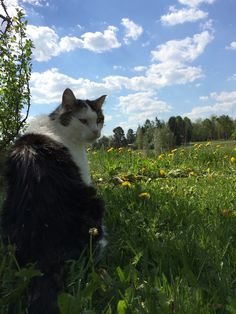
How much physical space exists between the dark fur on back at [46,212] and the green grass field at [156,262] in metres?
0.09

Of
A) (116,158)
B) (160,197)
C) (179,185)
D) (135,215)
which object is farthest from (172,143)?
(135,215)

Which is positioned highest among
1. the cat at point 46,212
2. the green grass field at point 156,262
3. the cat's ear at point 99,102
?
the cat's ear at point 99,102

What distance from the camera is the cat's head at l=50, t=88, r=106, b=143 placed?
3.38 m

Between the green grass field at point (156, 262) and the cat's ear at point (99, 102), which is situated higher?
the cat's ear at point (99, 102)

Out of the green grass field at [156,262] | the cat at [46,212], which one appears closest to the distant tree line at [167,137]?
the green grass field at [156,262]

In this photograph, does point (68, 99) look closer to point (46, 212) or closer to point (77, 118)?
point (77, 118)

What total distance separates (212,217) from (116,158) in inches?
174

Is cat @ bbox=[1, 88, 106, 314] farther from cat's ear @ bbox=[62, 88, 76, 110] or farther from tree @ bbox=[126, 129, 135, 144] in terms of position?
tree @ bbox=[126, 129, 135, 144]

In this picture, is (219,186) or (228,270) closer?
(228,270)

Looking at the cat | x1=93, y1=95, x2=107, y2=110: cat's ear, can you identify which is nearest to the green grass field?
the cat

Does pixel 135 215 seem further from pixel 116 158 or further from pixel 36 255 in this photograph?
pixel 116 158

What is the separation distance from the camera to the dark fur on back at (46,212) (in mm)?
1725

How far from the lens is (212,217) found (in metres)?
2.80

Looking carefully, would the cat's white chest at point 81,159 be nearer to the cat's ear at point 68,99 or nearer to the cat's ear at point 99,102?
the cat's ear at point 68,99
